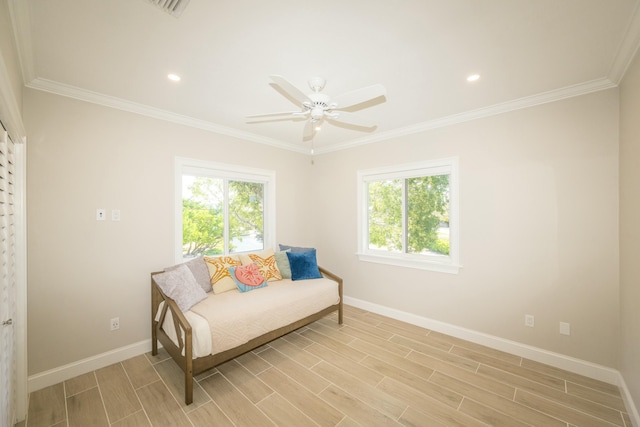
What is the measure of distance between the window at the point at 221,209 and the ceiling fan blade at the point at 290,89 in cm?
198

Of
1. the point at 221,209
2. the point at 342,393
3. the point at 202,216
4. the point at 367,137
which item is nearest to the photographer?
the point at 342,393

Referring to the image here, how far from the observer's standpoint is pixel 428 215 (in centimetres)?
347

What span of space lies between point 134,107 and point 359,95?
2420mm

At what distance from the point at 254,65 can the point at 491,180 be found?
2.66 m

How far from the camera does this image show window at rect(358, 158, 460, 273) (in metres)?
3.22

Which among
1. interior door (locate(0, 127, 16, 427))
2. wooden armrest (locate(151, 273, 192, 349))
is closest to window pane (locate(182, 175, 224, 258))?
wooden armrest (locate(151, 273, 192, 349))

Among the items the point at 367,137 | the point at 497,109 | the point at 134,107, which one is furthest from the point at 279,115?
the point at 497,109

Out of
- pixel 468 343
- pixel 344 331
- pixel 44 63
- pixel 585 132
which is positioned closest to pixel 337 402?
pixel 344 331

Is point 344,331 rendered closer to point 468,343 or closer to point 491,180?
point 468,343

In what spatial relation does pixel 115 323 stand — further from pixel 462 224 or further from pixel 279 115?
pixel 462 224

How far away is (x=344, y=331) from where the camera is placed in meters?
3.29

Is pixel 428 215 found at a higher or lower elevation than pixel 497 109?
lower

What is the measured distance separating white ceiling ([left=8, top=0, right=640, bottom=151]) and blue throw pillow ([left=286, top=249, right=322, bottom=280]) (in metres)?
1.97

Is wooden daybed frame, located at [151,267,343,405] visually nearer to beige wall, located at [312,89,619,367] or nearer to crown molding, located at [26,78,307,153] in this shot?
crown molding, located at [26,78,307,153]
